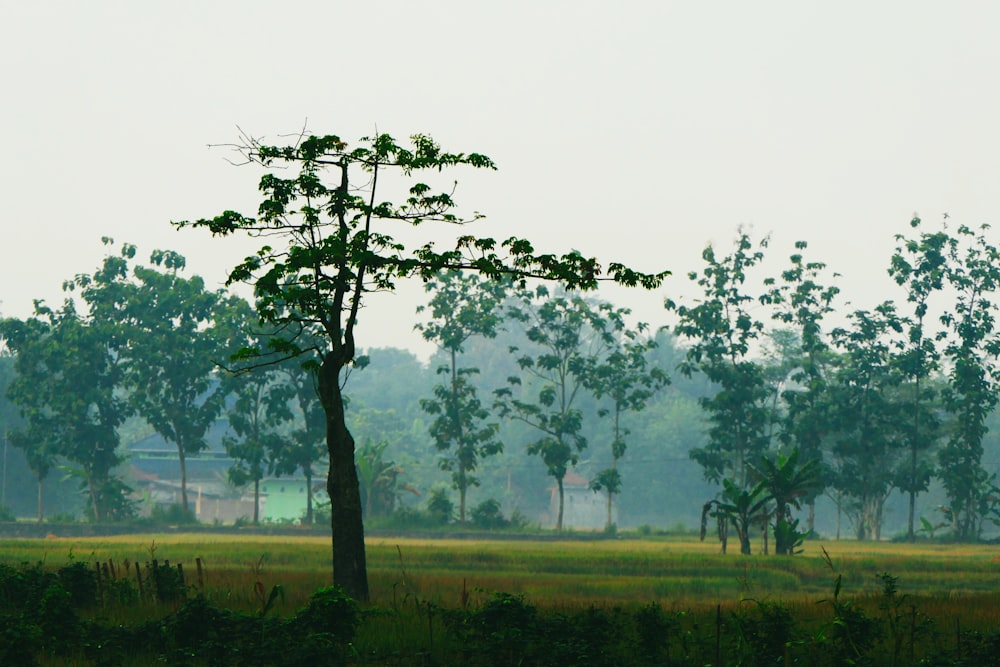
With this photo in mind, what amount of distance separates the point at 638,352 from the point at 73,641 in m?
53.6

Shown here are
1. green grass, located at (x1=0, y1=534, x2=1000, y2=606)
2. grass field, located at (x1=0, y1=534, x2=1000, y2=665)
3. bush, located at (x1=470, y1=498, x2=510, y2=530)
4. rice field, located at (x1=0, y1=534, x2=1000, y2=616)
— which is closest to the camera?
grass field, located at (x1=0, y1=534, x2=1000, y2=665)

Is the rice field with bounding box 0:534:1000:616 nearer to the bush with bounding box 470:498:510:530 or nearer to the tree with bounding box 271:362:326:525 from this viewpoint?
the tree with bounding box 271:362:326:525

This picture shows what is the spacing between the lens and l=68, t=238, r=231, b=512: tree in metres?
64.9

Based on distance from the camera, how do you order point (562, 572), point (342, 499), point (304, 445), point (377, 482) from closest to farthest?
point (342, 499) < point (562, 572) < point (304, 445) < point (377, 482)

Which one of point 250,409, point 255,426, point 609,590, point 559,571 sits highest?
point 250,409

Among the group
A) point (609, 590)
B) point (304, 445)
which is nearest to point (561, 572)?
point (609, 590)

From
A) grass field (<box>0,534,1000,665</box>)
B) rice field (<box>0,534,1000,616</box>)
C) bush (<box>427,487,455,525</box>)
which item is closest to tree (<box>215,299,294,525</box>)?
bush (<box>427,487,455,525</box>)

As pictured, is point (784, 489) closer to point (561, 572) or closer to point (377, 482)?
point (561, 572)

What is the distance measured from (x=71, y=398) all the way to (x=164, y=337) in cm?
569

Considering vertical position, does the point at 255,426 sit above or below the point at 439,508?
above

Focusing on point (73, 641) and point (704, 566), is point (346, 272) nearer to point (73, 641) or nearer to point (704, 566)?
point (73, 641)

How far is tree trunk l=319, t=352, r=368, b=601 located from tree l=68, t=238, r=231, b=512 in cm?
4206

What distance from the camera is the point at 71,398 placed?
213 feet

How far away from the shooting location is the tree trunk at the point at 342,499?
75.0 feet
